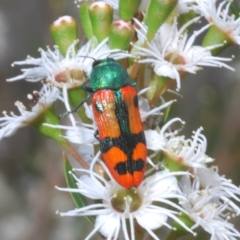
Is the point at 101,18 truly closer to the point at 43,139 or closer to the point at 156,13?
the point at 156,13

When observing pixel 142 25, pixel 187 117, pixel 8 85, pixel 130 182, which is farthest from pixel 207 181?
pixel 8 85

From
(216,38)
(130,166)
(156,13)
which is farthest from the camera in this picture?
(216,38)

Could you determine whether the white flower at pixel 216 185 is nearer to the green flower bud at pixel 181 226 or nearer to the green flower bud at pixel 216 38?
the green flower bud at pixel 181 226

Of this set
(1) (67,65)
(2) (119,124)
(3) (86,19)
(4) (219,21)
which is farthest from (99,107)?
(4) (219,21)

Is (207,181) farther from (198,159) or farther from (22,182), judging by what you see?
(22,182)

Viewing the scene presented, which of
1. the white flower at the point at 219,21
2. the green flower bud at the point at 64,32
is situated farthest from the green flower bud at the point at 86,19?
the white flower at the point at 219,21

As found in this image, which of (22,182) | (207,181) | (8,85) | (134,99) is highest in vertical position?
(134,99)
